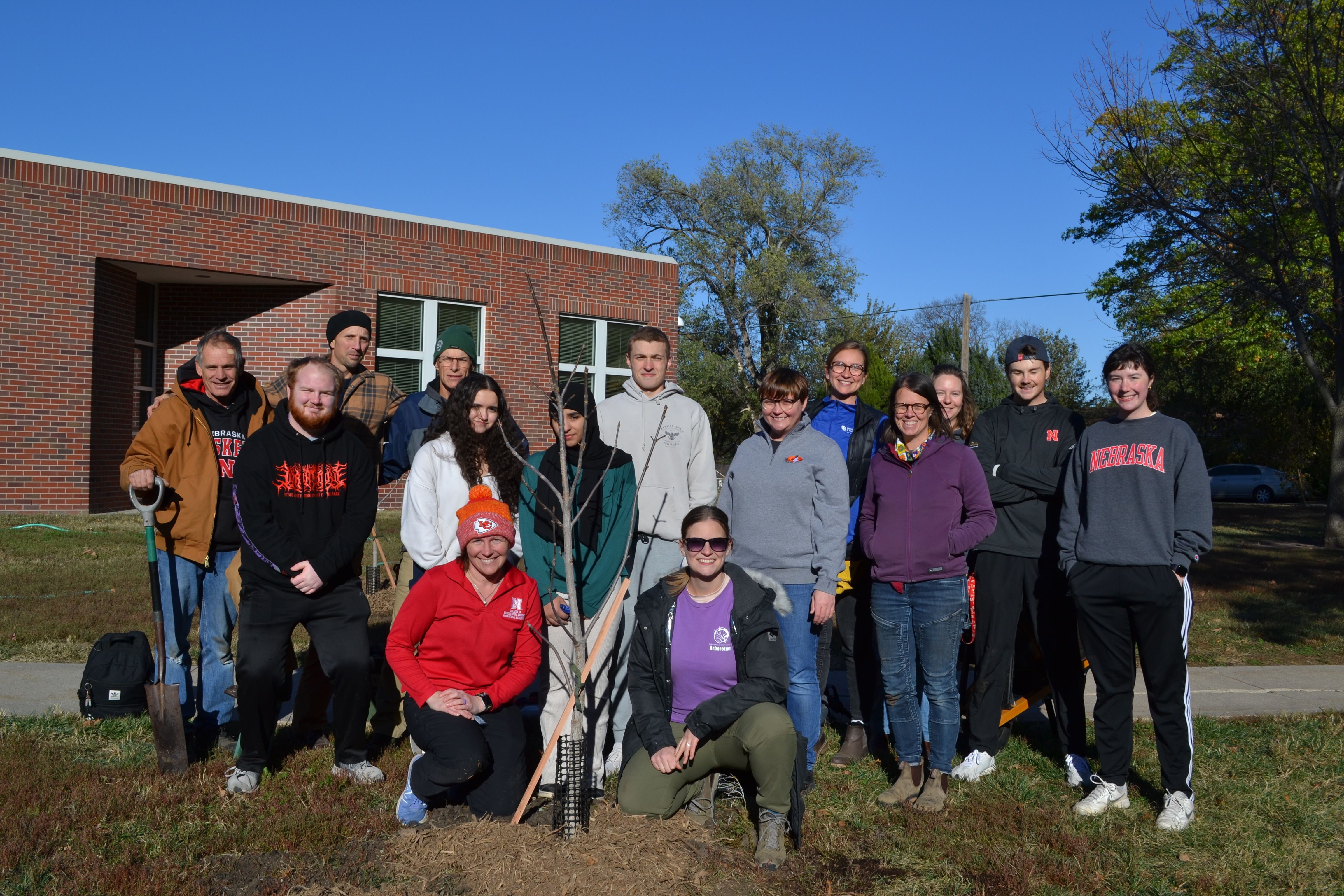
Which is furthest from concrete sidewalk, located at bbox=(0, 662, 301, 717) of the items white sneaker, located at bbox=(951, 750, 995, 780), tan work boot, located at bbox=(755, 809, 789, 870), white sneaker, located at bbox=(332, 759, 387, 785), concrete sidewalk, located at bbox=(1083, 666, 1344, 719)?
concrete sidewalk, located at bbox=(1083, 666, 1344, 719)

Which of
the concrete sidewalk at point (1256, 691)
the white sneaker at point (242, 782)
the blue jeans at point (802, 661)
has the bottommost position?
the concrete sidewalk at point (1256, 691)

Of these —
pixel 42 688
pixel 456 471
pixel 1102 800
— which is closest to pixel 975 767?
pixel 1102 800

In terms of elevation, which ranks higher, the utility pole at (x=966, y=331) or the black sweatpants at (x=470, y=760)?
the utility pole at (x=966, y=331)

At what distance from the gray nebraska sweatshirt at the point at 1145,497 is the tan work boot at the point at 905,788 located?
1.18 meters

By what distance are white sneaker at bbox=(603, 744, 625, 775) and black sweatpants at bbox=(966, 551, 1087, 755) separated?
5.79 ft

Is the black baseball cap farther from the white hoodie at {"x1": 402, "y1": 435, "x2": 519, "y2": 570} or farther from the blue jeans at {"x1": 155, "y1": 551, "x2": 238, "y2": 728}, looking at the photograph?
the blue jeans at {"x1": 155, "y1": 551, "x2": 238, "y2": 728}

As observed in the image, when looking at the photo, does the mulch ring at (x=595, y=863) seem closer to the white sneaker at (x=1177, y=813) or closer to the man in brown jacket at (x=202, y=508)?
the white sneaker at (x=1177, y=813)

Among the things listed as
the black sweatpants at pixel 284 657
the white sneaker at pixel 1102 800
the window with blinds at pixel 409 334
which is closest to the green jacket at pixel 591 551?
the black sweatpants at pixel 284 657

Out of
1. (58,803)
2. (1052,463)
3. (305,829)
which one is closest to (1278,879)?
(1052,463)

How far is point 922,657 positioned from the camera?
4.51 metres

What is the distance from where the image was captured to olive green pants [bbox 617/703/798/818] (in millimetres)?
3861

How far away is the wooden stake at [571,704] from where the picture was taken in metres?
3.91

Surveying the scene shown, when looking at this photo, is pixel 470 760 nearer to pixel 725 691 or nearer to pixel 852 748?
pixel 725 691

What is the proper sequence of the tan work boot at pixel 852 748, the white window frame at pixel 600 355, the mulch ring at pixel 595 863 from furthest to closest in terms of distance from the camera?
the white window frame at pixel 600 355 < the tan work boot at pixel 852 748 < the mulch ring at pixel 595 863
